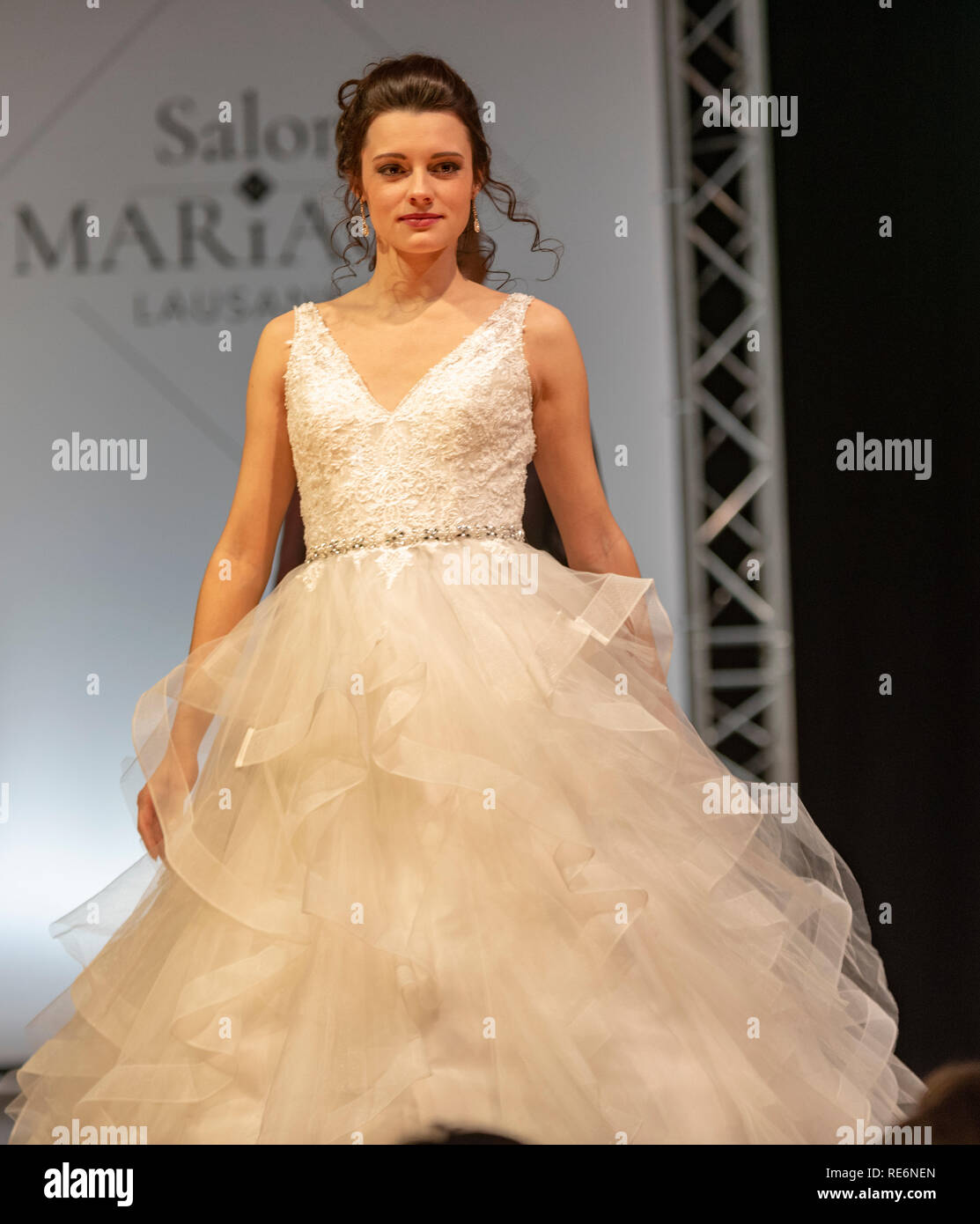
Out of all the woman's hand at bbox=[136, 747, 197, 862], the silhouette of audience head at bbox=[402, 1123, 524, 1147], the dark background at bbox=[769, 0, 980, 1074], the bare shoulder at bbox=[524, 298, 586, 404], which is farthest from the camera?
the dark background at bbox=[769, 0, 980, 1074]

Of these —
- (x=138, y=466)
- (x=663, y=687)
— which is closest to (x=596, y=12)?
(x=138, y=466)

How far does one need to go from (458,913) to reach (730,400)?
1529 mm

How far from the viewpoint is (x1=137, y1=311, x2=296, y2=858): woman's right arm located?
186 centimetres

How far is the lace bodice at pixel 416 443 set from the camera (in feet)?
5.88

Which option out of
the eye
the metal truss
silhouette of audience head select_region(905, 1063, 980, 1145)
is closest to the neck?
the eye

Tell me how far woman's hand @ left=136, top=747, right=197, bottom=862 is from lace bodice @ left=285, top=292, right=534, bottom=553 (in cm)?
35

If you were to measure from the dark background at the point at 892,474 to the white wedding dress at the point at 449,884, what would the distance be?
843 mm

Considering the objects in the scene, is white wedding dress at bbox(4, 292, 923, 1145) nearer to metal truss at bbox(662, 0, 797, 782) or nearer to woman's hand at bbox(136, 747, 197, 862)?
woman's hand at bbox(136, 747, 197, 862)

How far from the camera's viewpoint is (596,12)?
8.66 feet

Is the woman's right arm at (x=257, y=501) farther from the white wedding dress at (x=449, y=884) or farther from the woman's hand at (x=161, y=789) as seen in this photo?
the woman's hand at (x=161, y=789)

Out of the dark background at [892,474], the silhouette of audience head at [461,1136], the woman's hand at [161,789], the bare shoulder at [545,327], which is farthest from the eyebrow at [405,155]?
the silhouette of audience head at [461,1136]
